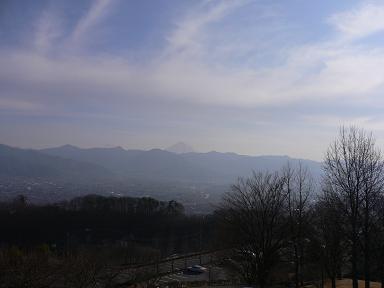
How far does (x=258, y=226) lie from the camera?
68.0ft

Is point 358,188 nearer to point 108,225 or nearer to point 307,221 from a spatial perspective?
point 307,221

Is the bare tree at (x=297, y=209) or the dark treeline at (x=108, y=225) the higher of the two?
the bare tree at (x=297, y=209)

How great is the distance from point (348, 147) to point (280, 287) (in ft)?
25.5

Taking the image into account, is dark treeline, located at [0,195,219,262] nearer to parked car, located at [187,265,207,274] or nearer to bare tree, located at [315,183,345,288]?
parked car, located at [187,265,207,274]

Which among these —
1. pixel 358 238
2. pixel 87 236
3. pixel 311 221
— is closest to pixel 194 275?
pixel 311 221

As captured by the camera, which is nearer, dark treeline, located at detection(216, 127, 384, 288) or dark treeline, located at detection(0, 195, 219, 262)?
dark treeline, located at detection(216, 127, 384, 288)

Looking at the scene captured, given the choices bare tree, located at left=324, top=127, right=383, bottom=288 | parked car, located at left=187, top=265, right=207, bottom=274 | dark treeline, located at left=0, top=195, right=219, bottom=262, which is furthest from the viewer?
dark treeline, located at left=0, top=195, right=219, bottom=262

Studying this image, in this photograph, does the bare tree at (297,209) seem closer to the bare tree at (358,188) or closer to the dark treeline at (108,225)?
the bare tree at (358,188)

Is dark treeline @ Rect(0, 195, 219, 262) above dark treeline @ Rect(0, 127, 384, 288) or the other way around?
the other way around

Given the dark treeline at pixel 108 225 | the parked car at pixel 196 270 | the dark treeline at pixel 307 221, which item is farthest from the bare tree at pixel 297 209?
the dark treeline at pixel 108 225

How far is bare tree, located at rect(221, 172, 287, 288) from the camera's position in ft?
67.3

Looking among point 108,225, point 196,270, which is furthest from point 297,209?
point 108,225

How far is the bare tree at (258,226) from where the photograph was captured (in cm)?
2052

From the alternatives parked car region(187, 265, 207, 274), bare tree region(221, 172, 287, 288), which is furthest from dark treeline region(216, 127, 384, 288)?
parked car region(187, 265, 207, 274)
